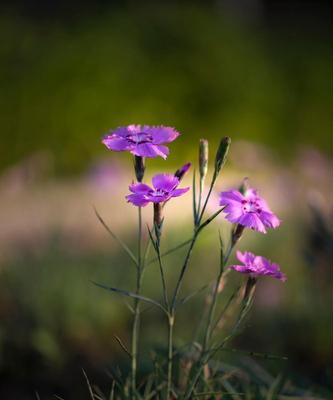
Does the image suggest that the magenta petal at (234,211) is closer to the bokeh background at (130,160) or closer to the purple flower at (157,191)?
the purple flower at (157,191)

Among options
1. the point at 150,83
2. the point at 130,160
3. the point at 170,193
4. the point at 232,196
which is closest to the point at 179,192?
the point at 170,193

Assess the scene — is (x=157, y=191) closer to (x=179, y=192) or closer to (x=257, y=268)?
(x=179, y=192)

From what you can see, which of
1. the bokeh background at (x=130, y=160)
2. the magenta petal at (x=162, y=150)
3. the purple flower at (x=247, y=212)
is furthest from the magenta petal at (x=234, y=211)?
the bokeh background at (x=130, y=160)

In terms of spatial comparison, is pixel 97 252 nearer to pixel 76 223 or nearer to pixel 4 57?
pixel 76 223

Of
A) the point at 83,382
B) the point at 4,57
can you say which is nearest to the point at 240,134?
the point at 4,57

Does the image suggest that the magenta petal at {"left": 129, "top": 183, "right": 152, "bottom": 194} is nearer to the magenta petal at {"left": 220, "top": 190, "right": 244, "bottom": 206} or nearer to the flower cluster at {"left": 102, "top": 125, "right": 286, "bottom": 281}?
the flower cluster at {"left": 102, "top": 125, "right": 286, "bottom": 281}

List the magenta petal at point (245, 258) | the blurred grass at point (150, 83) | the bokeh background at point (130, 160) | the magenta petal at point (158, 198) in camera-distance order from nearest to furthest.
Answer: the magenta petal at point (158, 198) < the magenta petal at point (245, 258) < the bokeh background at point (130, 160) < the blurred grass at point (150, 83)
